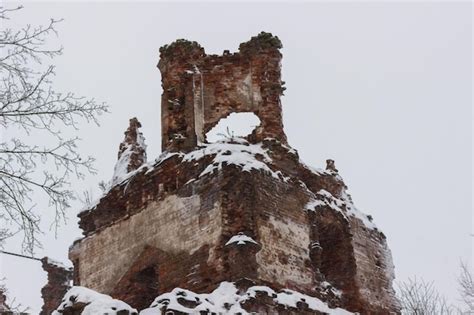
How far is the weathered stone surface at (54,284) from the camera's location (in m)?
14.3

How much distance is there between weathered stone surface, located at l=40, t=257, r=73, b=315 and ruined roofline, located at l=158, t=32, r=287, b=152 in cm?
374

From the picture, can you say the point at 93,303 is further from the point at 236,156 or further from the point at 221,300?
the point at 236,156

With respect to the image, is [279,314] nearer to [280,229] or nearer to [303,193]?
[280,229]

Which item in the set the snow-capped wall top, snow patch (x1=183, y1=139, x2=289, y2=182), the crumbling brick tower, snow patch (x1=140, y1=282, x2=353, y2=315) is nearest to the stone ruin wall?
the crumbling brick tower

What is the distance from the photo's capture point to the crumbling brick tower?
406 inches

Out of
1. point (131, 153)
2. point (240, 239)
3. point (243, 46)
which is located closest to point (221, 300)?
point (240, 239)

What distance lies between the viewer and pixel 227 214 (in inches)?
409

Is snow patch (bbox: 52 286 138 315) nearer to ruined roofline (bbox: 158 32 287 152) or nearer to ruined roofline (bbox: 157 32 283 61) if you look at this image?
ruined roofline (bbox: 158 32 287 152)

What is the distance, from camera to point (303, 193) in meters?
11.4

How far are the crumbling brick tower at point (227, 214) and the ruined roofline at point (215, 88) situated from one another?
17 mm

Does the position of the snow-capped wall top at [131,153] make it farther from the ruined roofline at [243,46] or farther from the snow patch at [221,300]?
the snow patch at [221,300]

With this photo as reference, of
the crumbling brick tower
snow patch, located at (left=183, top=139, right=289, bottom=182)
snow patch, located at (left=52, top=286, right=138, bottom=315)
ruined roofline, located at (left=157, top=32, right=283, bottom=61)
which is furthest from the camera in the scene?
ruined roofline, located at (left=157, top=32, right=283, bottom=61)

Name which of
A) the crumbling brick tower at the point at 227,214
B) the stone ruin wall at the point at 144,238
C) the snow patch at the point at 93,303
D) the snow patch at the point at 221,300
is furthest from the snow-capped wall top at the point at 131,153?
the snow patch at the point at 221,300

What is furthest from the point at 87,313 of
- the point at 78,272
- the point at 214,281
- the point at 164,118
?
the point at 164,118
